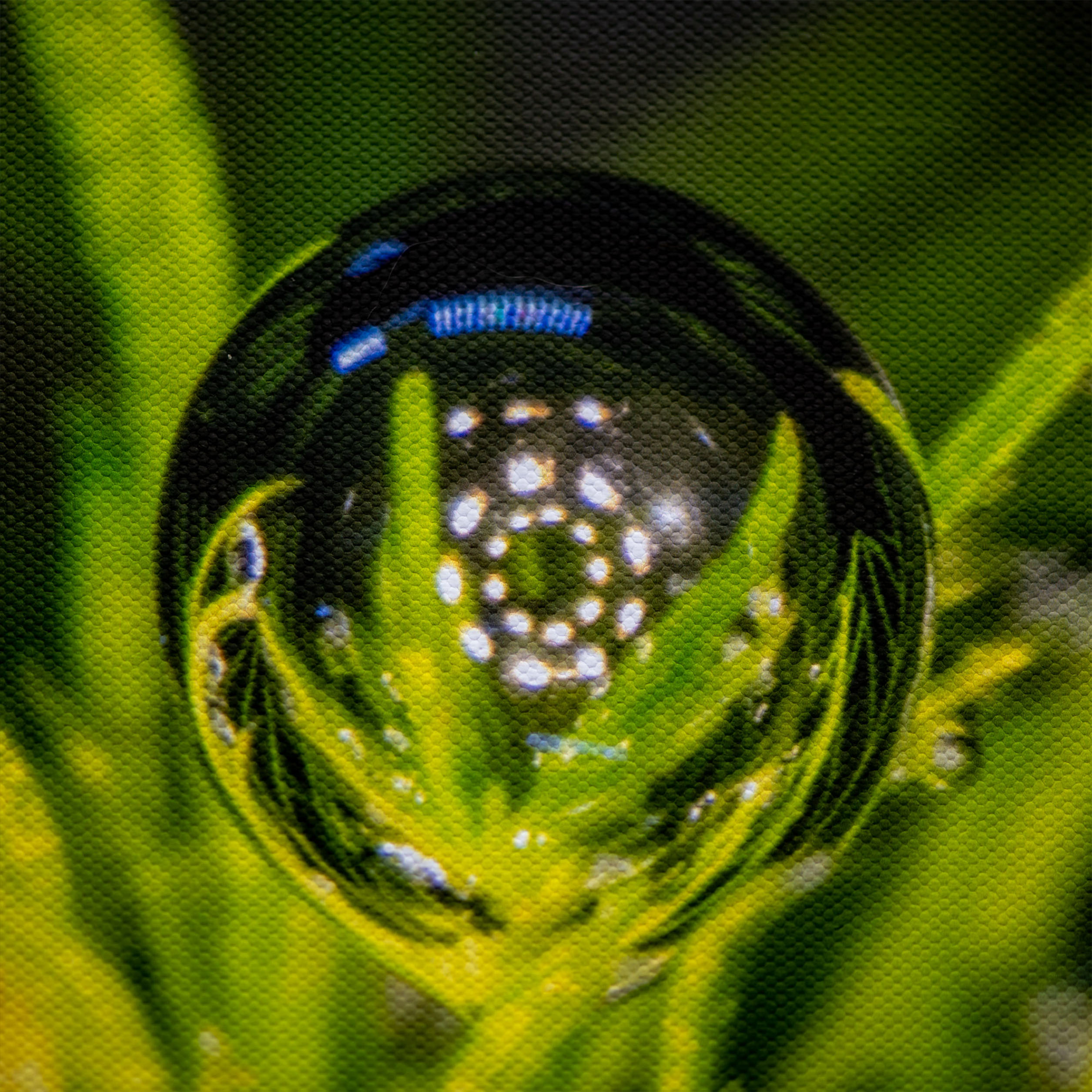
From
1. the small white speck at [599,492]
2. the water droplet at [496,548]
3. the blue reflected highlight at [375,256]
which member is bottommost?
the water droplet at [496,548]

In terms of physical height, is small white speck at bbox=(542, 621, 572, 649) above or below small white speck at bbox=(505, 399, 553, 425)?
below

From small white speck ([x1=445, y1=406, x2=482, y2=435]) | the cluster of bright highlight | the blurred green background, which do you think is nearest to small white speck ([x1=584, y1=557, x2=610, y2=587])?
the cluster of bright highlight

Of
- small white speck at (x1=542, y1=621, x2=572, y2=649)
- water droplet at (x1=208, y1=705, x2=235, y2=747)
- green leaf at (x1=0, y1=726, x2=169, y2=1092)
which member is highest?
small white speck at (x1=542, y1=621, x2=572, y2=649)

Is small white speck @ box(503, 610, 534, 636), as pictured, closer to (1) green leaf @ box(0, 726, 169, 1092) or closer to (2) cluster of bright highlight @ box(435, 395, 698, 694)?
(2) cluster of bright highlight @ box(435, 395, 698, 694)

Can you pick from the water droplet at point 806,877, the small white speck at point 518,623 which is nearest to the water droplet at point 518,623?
the small white speck at point 518,623

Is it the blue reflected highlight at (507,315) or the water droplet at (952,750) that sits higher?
the blue reflected highlight at (507,315)

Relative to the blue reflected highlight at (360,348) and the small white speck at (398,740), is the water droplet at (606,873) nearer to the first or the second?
Result: the small white speck at (398,740)

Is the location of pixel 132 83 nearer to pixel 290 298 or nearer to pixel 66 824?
pixel 290 298
